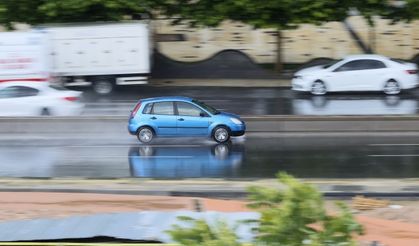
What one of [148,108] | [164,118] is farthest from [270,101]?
[148,108]

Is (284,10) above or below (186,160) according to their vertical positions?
above

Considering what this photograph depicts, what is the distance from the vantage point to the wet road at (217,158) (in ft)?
53.3

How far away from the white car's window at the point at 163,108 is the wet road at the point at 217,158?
892mm

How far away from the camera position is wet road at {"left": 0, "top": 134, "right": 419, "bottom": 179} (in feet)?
53.3

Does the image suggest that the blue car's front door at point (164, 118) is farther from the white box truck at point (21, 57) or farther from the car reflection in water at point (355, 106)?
the white box truck at point (21, 57)

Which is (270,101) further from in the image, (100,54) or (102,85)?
(100,54)

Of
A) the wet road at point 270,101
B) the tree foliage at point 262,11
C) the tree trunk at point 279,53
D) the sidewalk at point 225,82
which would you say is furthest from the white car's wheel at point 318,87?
the tree trunk at point 279,53

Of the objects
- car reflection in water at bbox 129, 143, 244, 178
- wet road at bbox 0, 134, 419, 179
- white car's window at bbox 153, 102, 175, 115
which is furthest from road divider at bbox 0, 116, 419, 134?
car reflection in water at bbox 129, 143, 244, 178

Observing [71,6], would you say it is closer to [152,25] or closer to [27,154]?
[152,25]

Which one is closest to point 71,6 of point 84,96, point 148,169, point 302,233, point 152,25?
point 84,96

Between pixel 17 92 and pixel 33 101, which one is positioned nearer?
pixel 33 101

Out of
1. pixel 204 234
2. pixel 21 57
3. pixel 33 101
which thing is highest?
pixel 204 234

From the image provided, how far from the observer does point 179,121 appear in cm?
2025

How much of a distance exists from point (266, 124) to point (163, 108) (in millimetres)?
3233
